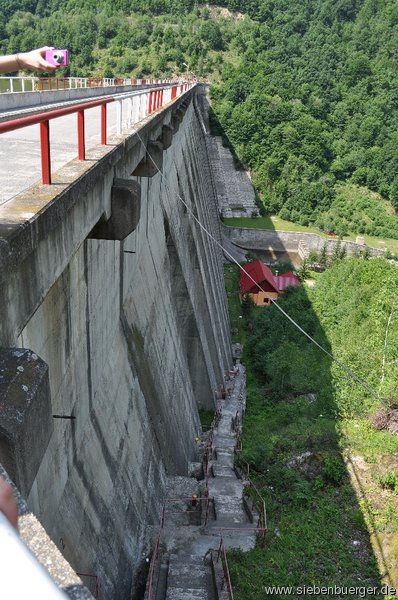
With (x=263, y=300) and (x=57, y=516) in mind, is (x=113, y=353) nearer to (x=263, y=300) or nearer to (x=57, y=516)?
(x=57, y=516)

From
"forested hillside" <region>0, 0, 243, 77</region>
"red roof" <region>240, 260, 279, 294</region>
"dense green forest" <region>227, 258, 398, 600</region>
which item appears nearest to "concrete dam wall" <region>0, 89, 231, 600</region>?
"dense green forest" <region>227, 258, 398, 600</region>

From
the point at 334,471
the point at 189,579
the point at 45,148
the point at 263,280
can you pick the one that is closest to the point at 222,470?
the point at 334,471

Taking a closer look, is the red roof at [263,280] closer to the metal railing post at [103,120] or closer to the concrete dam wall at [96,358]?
the concrete dam wall at [96,358]

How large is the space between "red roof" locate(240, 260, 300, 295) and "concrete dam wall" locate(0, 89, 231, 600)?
26.5 m

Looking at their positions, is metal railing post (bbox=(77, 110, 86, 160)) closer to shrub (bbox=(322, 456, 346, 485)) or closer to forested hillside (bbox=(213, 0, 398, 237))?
shrub (bbox=(322, 456, 346, 485))

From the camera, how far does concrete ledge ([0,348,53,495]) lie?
2.94 meters

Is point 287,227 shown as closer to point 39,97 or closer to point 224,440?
point 39,97

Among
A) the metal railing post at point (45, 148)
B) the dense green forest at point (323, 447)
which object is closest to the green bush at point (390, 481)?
the dense green forest at point (323, 447)

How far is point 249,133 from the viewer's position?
6650cm

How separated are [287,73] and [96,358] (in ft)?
276

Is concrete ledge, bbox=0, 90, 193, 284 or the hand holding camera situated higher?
the hand holding camera

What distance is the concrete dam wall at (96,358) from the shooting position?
379 cm

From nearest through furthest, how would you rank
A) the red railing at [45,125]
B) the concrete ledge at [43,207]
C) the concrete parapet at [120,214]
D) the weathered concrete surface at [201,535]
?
1. the red railing at [45,125]
2. the concrete ledge at [43,207]
3. the concrete parapet at [120,214]
4. the weathered concrete surface at [201,535]

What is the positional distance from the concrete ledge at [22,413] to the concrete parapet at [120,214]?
4261 millimetres
